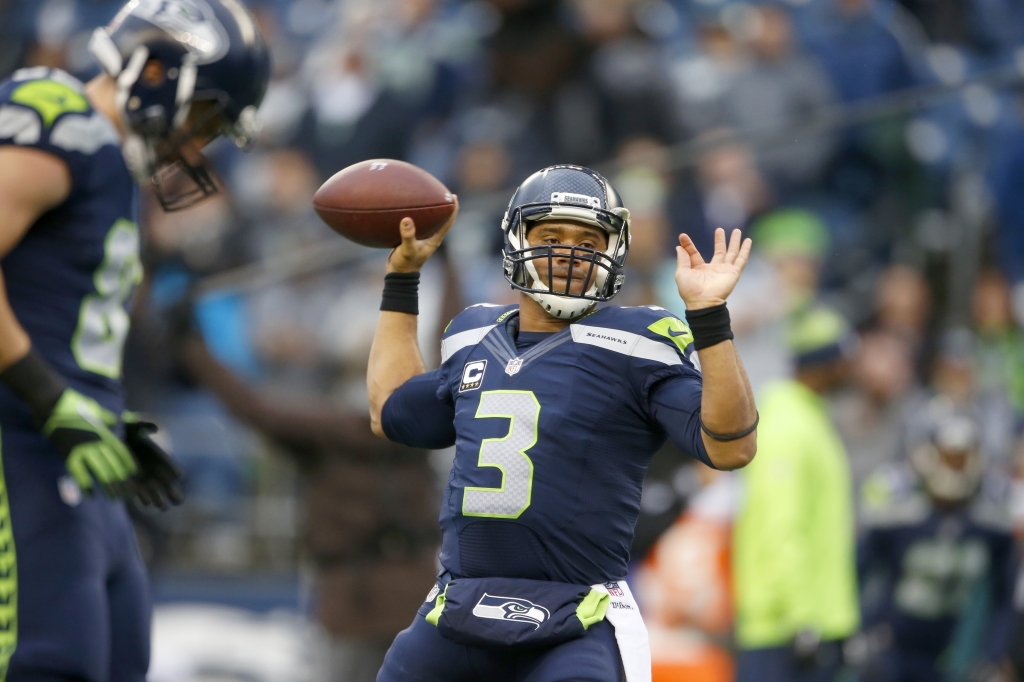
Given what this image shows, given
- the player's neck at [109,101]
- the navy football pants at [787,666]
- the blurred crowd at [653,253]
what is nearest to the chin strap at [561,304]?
the player's neck at [109,101]

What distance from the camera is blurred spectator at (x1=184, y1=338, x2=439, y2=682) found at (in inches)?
240

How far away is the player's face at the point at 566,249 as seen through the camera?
11.4 ft

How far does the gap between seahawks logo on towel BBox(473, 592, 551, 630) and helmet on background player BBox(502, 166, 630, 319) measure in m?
0.74

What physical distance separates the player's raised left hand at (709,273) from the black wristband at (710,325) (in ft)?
0.05

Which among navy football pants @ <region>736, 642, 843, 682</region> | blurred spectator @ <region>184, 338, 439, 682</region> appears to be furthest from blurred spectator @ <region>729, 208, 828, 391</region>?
blurred spectator @ <region>184, 338, 439, 682</region>

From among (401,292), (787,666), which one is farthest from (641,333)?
(787,666)

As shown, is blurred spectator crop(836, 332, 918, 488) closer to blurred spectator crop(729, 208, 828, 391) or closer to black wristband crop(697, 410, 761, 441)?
blurred spectator crop(729, 208, 828, 391)

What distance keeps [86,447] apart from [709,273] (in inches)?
61.2

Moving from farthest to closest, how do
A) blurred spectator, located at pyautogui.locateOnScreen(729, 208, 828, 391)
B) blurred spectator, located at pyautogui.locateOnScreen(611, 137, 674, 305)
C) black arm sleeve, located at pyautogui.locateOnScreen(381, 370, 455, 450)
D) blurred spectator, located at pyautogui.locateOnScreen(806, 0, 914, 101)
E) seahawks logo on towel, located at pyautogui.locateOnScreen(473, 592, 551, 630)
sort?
blurred spectator, located at pyautogui.locateOnScreen(806, 0, 914, 101)
blurred spectator, located at pyautogui.locateOnScreen(729, 208, 828, 391)
blurred spectator, located at pyautogui.locateOnScreen(611, 137, 674, 305)
black arm sleeve, located at pyautogui.locateOnScreen(381, 370, 455, 450)
seahawks logo on towel, located at pyautogui.locateOnScreen(473, 592, 551, 630)

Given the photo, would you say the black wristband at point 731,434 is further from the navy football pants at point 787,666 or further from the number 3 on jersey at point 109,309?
the navy football pants at point 787,666

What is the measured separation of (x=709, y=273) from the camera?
3.22 meters

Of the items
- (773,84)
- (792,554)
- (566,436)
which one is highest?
(773,84)

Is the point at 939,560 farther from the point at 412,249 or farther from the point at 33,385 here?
the point at 33,385

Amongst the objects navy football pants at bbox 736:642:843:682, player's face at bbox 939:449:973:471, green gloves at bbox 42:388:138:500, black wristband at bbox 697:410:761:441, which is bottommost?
navy football pants at bbox 736:642:843:682
